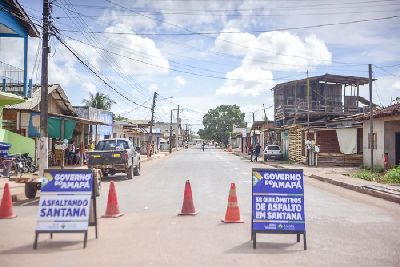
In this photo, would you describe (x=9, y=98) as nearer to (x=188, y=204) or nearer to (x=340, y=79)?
(x=188, y=204)

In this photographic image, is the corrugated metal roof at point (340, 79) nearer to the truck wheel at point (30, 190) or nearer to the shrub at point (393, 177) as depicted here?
the shrub at point (393, 177)

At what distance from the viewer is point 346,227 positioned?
360 inches

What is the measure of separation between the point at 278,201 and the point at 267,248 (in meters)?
0.84

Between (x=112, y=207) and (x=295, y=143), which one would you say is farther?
(x=295, y=143)

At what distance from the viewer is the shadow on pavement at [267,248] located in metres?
7.03

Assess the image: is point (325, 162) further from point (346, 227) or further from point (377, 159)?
point (346, 227)

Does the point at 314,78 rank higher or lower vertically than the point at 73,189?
higher

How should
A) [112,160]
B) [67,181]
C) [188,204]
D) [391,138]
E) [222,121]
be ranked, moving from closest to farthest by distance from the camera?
[67,181] → [188,204] → [112,160] → [391,138] → [222,121]

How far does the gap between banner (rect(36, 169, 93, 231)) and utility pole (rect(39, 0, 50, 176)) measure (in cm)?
765

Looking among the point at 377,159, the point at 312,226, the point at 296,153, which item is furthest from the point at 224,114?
the point at 312,226

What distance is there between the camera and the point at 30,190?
13.6 meters

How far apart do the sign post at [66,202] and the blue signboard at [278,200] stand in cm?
282

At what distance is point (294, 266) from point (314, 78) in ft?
150

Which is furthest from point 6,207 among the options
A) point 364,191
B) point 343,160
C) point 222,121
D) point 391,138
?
point 222,121
